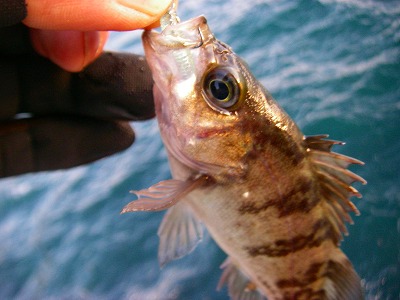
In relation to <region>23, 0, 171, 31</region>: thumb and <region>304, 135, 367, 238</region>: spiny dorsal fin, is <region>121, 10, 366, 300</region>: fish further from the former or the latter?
<region>23, 0, 171, 31</region>: thumb

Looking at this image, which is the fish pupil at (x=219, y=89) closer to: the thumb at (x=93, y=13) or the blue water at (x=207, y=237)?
the thumb at (x=93, y=13)

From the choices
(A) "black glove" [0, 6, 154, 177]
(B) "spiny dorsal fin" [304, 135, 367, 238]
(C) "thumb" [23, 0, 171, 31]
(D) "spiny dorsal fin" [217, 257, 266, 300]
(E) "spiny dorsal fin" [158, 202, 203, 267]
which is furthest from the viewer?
(A) "black glove" [0, 6, 154, 177]

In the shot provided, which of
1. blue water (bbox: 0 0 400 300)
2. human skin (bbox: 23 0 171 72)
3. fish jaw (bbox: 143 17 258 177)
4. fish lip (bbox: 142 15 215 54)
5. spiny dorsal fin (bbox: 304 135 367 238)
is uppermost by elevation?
human skin (bbox: 23 0 171 72)

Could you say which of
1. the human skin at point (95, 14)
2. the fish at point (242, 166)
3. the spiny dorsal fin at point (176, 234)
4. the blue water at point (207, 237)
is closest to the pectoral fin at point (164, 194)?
the fish at point (242, 166)

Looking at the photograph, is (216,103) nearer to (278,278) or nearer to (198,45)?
(198,45)

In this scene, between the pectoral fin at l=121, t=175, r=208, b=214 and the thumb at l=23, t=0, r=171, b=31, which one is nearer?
the thumb at l=23, t=0, r=171, b=31

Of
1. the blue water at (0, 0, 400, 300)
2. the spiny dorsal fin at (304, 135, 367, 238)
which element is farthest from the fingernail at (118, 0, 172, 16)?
the blue water at (0, 0, 400, 300)
